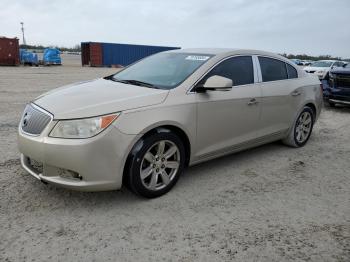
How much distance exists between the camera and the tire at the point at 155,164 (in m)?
3.43

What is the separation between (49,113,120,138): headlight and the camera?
3.18 m

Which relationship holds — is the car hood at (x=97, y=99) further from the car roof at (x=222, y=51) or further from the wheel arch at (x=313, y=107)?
the wheel arch at (x=313, y=107)

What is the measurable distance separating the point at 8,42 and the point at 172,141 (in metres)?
30.7

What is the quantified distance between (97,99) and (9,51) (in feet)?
99.1

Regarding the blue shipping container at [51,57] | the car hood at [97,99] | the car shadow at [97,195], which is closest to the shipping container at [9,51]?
the blue shipping container at [51,57]

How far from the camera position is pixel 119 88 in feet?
12.9

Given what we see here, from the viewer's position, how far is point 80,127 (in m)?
3.19

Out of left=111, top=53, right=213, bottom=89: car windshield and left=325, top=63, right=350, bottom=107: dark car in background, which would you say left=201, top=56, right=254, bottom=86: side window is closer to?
left=111, top=53, right=213, bottom=89: car windshield

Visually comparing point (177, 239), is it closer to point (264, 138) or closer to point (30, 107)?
point (30, 107)

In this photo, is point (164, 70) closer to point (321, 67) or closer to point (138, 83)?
point (138, 83)

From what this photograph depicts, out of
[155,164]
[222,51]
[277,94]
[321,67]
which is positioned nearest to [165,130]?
[155,164]

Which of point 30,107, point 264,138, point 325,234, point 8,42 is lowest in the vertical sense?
point 325,234

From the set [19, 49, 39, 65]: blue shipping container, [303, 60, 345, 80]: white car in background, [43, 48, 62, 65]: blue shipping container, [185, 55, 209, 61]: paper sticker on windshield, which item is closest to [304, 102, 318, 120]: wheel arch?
[185, 55, 209, 61]: paper sticker on windshield

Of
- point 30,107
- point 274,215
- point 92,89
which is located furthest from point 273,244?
point 30,107
